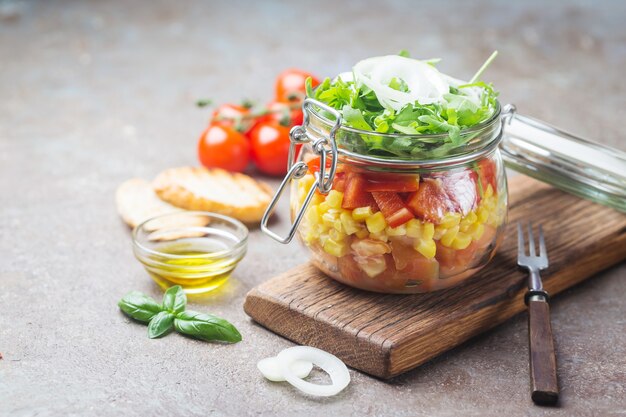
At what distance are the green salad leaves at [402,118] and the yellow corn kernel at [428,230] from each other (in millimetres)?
185

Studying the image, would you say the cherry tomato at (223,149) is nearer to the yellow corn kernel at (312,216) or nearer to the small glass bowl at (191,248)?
the small glass bowl at (191,248)

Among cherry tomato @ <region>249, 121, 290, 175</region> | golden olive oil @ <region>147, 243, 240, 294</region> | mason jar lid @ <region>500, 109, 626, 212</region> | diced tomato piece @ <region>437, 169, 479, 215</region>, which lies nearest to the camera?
diced tomato piece @ <region>437, 169, 479, 215</region>

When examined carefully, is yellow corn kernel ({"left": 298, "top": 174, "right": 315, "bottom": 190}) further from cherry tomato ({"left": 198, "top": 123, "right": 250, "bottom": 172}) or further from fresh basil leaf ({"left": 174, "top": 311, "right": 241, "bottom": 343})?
cherry tomato ({"left": 198, "top": 123, "right": 250, "bottom": 172})

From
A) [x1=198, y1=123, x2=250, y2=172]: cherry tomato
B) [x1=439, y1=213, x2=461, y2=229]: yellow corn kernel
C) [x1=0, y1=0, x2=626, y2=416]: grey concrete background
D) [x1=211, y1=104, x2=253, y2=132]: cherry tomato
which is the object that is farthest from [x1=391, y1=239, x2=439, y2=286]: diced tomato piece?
[x1=211, y1=104, x2=253, y2=132]: cherry tomato

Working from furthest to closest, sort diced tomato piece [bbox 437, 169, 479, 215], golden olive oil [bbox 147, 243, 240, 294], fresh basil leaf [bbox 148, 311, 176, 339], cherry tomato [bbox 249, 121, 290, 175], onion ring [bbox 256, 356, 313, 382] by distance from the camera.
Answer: cherry tomato [bbox 249, 121, 290, 175], golden olive oil [bbox 147, 243, 240, 294], fresh basil leaf [bbox 148, 311, 176, 339], diced tomato piece [bbox 437, 169, 479, 215], onion ring [bbox 256, 356, 313, 382]

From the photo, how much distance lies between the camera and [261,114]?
3.84 meters

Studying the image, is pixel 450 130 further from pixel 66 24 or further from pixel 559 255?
pixel 66 24

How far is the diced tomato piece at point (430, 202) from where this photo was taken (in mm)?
2332

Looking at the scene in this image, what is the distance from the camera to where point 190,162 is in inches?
152

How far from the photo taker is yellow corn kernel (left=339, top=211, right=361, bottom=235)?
237cm

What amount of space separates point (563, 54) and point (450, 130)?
3495 mm

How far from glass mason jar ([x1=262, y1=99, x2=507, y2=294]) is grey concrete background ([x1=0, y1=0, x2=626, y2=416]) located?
27 centimetres

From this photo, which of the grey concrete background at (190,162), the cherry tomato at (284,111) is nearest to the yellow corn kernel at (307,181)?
the grey concrete background at (190,162)

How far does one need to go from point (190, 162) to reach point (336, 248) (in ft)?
5.15
